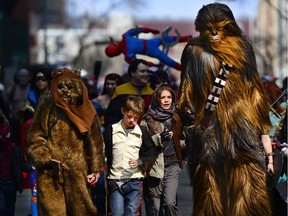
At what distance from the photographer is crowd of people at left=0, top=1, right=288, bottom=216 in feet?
33.9

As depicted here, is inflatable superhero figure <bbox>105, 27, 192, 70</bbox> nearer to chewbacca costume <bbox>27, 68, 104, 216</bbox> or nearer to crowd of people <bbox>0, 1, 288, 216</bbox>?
crowd of people <bbox>0, 1, 288, 216</bbox>

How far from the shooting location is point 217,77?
407 inches

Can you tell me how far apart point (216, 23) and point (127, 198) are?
202 centimetres

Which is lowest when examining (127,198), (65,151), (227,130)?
(127,198)

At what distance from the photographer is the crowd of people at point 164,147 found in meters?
10.3

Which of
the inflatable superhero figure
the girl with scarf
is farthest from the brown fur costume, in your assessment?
the inflatable superhero figure

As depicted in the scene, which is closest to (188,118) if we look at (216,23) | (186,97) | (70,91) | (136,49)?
(186,97)

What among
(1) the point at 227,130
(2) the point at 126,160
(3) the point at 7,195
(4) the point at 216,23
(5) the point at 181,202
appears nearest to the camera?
(1) the point at 227,130

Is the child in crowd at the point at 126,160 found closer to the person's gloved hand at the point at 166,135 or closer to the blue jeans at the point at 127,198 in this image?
the blue jeans at the point at 127,198

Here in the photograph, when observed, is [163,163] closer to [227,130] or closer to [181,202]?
[227,130]

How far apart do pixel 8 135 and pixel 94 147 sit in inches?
62.8

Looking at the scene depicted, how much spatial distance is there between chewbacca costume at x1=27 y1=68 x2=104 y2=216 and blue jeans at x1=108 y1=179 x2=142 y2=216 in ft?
1.44

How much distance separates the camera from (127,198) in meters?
11.5

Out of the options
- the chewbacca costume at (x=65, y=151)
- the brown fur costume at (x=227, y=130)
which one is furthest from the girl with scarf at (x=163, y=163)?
the brown fur costume at (x=227, y=130)
